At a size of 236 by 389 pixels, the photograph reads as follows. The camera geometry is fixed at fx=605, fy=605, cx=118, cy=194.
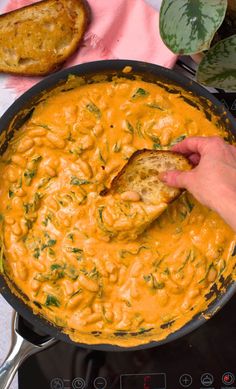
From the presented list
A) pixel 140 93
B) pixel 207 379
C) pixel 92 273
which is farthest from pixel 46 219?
pixel 207 379

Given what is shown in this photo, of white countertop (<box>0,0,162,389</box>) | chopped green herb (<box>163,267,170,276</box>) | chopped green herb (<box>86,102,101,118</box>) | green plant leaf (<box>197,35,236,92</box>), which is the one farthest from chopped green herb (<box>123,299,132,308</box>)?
green plant leaf (<box>197,35,236,92</box>)

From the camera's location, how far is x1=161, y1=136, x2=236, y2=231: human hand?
131 cm

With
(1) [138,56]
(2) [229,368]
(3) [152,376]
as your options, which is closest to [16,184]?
(1) [138,56]

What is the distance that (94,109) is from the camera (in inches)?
63.6

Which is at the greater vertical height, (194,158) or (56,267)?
(194,158)

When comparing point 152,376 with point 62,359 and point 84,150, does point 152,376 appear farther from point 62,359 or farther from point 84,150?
point 84,150

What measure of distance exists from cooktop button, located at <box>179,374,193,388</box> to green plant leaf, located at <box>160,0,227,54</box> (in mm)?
926

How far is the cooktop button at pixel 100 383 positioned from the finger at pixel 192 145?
2.32 feet

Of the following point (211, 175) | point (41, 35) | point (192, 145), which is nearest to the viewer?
point (211, 175)

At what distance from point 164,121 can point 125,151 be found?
133 mm

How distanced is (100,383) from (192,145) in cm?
75

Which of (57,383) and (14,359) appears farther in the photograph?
(57,383)

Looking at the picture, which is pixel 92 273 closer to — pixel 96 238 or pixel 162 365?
pixel 96 238

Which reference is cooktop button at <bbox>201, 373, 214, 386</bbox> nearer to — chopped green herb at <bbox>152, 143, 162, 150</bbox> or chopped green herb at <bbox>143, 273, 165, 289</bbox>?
chopped green herb at <bbox>143, 273, 165, 289</bbox>
